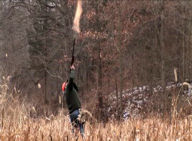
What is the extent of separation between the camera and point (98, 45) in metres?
16.5

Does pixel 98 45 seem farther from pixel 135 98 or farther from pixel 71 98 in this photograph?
pixel 71 98

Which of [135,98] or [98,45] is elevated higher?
[98,45]

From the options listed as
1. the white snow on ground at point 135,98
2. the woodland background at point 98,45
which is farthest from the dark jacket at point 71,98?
the white snow on ground at point 135,98

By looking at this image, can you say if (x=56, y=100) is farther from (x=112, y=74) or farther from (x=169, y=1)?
(x=169, y=1)

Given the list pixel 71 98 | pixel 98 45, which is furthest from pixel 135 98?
→ pixel 71 98

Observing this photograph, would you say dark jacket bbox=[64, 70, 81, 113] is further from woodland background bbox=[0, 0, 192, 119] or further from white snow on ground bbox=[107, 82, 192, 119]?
white snow on ground bbox=[107, 82, 192, 119]

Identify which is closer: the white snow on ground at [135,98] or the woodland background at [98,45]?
the woodland background at [98,45]

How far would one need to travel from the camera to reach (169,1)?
18.5 m

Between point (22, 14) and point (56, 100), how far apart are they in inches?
260

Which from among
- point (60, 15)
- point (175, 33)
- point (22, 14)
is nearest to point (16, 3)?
point (22, 14)

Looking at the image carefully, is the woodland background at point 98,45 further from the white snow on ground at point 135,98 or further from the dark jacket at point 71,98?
the dark jacket at point 71,98

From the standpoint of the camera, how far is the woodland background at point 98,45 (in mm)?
16438

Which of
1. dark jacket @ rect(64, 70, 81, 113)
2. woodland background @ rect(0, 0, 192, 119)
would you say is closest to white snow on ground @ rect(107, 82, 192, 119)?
woodland background @ rect(0, 0, 192, 119)

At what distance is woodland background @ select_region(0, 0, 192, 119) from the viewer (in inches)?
647
